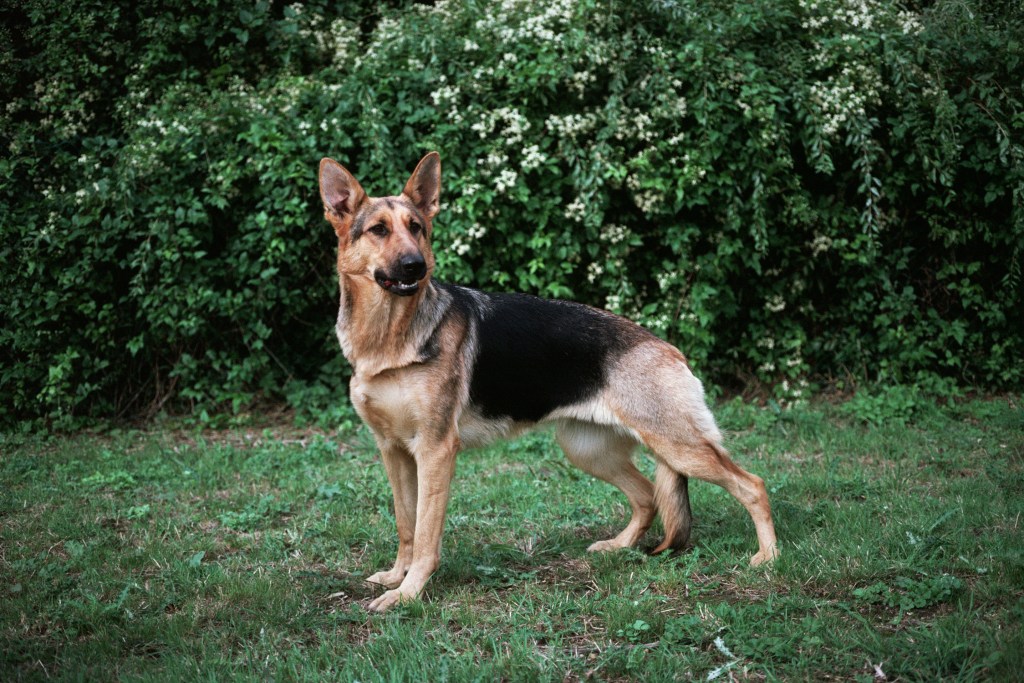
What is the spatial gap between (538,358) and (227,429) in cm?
422

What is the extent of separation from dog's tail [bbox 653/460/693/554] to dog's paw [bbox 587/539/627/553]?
0.30m

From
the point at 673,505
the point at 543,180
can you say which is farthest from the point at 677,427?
the point at 543,180

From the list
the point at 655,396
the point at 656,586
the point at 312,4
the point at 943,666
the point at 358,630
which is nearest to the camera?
the point at 943,666

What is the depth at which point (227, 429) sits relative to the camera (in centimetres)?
759

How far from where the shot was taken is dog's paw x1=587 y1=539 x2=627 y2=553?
4.70 meters

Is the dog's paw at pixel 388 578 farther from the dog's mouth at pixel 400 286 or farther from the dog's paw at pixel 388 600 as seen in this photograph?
the dog's mouth at pixel 400 286

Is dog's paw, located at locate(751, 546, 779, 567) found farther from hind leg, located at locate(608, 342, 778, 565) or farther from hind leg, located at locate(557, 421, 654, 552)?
hind leg, located at locate(557, 421, 654, 552)

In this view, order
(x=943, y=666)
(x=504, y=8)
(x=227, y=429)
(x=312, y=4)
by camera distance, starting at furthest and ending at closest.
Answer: (x=312, y=4) < (x=227, y=429) < (x=504, y=8) < (x=943, y=666)

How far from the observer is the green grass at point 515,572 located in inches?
134

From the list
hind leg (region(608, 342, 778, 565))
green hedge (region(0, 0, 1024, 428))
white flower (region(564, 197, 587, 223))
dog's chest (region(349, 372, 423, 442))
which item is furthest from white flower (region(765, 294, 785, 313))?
dog's chest (region(349, 372, 423, 442))

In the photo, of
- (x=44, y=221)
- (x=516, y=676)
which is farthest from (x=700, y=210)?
(x=44, y=221)

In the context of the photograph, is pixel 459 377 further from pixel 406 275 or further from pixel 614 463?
pixel 614 463

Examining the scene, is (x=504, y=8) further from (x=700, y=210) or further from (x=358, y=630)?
(x=358, y=630)

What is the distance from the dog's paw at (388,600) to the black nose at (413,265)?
1.59 m
